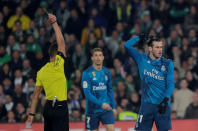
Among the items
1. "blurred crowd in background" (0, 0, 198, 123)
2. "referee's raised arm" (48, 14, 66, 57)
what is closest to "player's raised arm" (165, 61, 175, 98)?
"referee's raised arm" (48, 14, 66, 57)

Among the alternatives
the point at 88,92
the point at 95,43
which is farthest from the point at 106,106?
the point at 95,43

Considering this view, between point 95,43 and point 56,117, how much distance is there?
8.16m

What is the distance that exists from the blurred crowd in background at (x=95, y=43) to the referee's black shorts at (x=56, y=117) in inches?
183

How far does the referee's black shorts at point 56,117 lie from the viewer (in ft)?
33.1

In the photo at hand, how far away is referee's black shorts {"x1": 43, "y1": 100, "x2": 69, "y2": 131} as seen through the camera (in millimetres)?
10086

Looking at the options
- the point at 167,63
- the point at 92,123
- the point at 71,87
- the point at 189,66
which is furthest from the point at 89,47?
the point at 167,63

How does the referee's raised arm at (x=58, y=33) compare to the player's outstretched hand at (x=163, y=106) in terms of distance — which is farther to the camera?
the player's outstretched hand at (x=163, y=106)

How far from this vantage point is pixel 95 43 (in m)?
18.1

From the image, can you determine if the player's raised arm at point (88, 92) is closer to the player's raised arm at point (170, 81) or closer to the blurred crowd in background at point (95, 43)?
the player's raised arm at point (170, 81)

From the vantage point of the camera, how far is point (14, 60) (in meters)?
17.7

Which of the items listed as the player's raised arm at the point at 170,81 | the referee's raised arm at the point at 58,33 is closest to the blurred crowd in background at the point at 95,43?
the player's raised arm at the point at 170,81

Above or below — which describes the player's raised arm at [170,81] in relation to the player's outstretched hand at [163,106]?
above

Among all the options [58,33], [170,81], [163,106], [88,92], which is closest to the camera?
[58,33]

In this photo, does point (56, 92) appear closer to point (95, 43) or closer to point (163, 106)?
point (163, 106)
